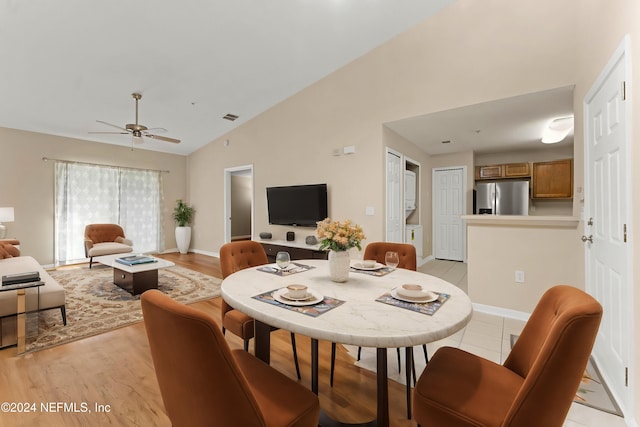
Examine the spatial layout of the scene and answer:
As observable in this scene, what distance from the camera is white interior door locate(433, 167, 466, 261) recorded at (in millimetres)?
6004

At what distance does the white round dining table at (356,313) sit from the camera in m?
0.96

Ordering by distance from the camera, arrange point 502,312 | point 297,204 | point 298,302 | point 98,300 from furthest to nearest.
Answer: point 297,204
point 98,300
point 502,312
point 298,302

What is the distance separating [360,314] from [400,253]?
1.24 meters

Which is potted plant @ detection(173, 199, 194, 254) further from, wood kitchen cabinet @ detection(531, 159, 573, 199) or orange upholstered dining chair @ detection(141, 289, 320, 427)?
wood kitchen cabinet @ detection(531, 159, 573, 199)

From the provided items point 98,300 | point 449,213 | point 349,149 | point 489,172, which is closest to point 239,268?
point 98,300

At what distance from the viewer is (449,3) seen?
328cm

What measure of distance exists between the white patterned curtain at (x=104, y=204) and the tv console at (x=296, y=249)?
357 cm

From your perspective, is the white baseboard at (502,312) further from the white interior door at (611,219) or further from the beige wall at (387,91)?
the beige wall at (387,91)

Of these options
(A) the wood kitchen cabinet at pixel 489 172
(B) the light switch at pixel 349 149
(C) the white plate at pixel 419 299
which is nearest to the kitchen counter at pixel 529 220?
(B) the light switch at pixel 349 149

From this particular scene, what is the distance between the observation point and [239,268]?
2297mm

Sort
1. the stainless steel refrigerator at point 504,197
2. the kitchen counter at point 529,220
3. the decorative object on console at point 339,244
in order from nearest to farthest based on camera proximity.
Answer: the decorative object on console at point 339,244, the kitchen counter at point 529,220, the stainless steel refrigerator at point 504,197

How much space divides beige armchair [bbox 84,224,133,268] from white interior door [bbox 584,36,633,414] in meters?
6.54

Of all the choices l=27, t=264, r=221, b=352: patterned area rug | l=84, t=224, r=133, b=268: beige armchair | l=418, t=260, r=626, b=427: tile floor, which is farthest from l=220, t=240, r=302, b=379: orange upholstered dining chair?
l=84, t=224, r=133, b=268: beige armchair

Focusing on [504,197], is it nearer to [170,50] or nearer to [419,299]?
[419,299]
